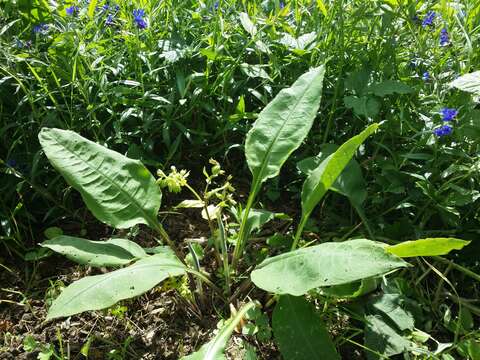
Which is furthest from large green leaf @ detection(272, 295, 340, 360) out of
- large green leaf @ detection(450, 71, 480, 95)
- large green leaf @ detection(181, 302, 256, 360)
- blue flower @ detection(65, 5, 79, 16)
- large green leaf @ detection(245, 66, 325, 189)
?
blue flower @ detection(65, 5, 79, 16)

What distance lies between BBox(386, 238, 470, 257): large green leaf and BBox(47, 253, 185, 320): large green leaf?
625mm

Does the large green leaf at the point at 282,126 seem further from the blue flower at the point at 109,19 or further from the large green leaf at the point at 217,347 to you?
the blue flower at the point at 109,19

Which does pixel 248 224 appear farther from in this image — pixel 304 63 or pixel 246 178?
pixel 304 63

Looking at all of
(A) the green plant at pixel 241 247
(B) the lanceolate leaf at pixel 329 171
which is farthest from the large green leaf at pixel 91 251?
(B) the lanceolate leaf at pixel 329 171

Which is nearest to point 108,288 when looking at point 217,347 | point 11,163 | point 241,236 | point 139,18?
point 217,347

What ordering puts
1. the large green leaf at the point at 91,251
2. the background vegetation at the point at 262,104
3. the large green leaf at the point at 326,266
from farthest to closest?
the background vegetation at the point at 262,104, the large green leaf at the point at 91,251, the large green leaf at the point at 326,266

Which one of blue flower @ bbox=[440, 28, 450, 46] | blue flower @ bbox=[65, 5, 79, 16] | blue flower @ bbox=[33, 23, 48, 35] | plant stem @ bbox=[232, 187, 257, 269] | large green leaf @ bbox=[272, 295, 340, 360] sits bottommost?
large green leaf @ bbox=[272, 295, 340, 360]

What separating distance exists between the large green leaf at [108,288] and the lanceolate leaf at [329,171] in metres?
0.47

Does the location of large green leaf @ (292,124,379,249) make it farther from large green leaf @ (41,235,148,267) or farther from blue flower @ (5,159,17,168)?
blue flower @ (5,159,17,168)

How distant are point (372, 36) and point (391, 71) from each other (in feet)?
0.74

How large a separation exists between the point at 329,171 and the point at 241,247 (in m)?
0.43

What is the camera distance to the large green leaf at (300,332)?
130 cm

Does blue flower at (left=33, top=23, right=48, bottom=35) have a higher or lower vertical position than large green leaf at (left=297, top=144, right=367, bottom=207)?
higher

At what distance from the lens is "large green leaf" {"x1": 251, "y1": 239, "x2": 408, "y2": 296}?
114cm
